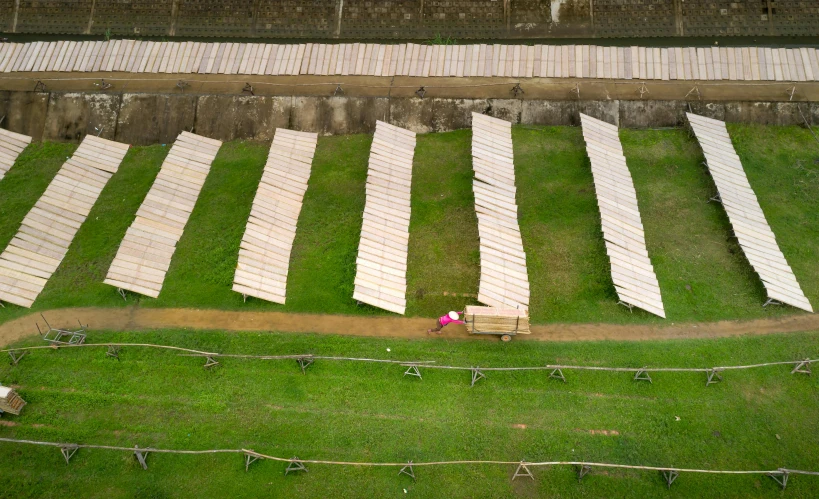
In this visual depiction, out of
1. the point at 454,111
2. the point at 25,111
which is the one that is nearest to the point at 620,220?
the point at 454,111

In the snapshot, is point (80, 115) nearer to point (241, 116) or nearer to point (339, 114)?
point (241, 116)

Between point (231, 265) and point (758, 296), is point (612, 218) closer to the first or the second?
point (758, 296)

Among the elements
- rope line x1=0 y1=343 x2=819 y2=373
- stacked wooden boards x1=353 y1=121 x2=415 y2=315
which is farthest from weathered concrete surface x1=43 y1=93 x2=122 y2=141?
stacked wooden boards x1=353 y1=121 x2=415 y2=315

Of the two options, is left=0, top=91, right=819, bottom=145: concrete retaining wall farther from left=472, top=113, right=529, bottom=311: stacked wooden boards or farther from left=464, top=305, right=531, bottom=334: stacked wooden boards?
left=464, top=305, right=531, bottom=334: stacked wooden boards

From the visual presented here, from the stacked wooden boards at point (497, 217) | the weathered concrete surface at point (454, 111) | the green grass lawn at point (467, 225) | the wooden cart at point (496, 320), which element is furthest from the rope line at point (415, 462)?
the weathered concrete surface at point (454, 111)

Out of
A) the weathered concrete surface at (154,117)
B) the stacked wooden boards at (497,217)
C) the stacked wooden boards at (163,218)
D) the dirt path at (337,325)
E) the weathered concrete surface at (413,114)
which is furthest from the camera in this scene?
the weathered concrete surface at (154,117)

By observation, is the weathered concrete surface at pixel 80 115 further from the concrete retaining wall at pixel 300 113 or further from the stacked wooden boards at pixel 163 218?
the stacked wooden boards at pixel 163 218
